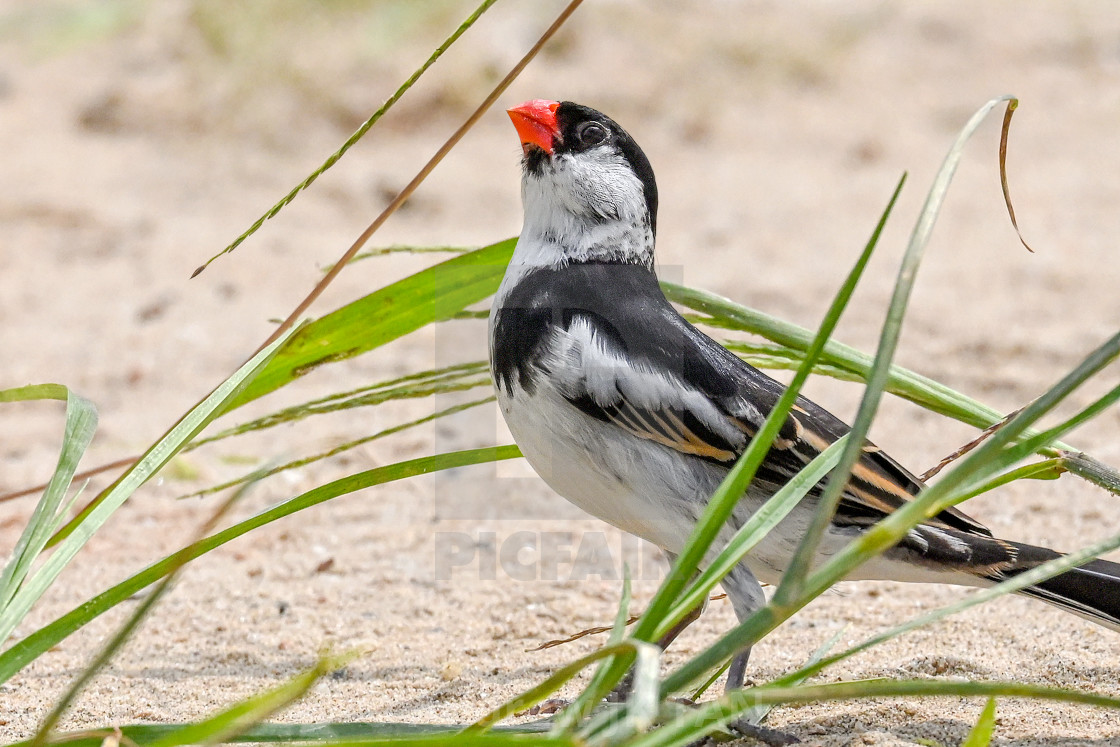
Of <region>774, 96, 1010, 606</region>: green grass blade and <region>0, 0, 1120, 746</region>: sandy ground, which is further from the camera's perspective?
<region>0, 0, 1120, 746</region>: sandy ground

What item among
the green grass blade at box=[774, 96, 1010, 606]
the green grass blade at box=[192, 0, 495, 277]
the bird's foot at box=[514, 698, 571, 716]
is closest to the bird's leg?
the bird's foot at box=[514, 698, 571, 716]

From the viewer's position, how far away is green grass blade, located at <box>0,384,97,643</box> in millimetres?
1982

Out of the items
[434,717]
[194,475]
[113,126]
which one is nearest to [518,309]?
[434,717]

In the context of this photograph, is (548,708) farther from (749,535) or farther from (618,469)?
(749,535)

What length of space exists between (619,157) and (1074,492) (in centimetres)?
212

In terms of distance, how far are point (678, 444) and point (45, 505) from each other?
1.23 meters

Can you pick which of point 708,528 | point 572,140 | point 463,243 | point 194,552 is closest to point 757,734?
point 708,528

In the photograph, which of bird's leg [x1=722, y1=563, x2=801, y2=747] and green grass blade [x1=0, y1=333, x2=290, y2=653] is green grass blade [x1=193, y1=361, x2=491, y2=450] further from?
bird's leg [x1=722, y1=563, x2=801, y2=747]

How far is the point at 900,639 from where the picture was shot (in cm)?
311

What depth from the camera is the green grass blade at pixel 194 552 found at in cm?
200

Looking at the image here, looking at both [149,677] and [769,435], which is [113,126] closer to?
[149,677]

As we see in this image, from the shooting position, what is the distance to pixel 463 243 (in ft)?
21.5

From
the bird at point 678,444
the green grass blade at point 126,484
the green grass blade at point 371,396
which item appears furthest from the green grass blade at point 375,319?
the green grass blade at point 126,484

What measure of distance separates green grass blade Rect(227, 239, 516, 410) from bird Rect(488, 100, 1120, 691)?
0.65ft
